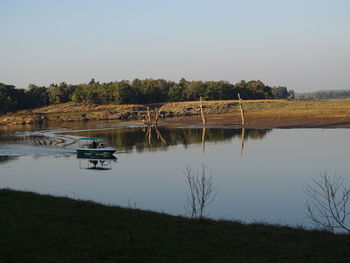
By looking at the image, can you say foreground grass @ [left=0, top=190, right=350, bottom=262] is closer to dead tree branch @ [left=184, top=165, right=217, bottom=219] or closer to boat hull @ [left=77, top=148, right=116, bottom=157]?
dead tree branch @ [left=184, top=165, right=217, bottom=219]

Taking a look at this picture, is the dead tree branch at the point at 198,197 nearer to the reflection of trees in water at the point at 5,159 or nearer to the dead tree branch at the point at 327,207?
the dead tree branch at the point at 327,207

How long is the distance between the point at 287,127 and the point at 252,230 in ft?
176

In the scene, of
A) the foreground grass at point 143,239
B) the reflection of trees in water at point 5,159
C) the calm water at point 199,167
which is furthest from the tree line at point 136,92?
the foreground grass at point 143,239

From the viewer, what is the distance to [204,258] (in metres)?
10.1

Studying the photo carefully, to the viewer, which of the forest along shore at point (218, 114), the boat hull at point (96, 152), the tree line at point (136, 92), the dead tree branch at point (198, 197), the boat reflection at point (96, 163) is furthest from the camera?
the tree line at point (136, 92)

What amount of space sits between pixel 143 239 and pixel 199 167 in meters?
19.7

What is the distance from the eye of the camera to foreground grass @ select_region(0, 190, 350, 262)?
398 inches

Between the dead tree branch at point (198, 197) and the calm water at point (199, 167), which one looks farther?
the calm water at point (199, 167)

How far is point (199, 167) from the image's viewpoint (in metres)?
31.0

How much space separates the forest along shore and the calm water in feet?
65.0

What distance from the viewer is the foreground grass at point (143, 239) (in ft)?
33.2

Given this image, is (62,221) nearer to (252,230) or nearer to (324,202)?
(252,230)

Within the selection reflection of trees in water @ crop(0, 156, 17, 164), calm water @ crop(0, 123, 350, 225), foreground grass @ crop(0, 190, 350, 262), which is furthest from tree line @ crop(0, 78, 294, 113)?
foreground grass @ crop(0, 190, 350, 262)

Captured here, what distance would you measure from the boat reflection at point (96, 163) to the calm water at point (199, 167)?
27 cm
